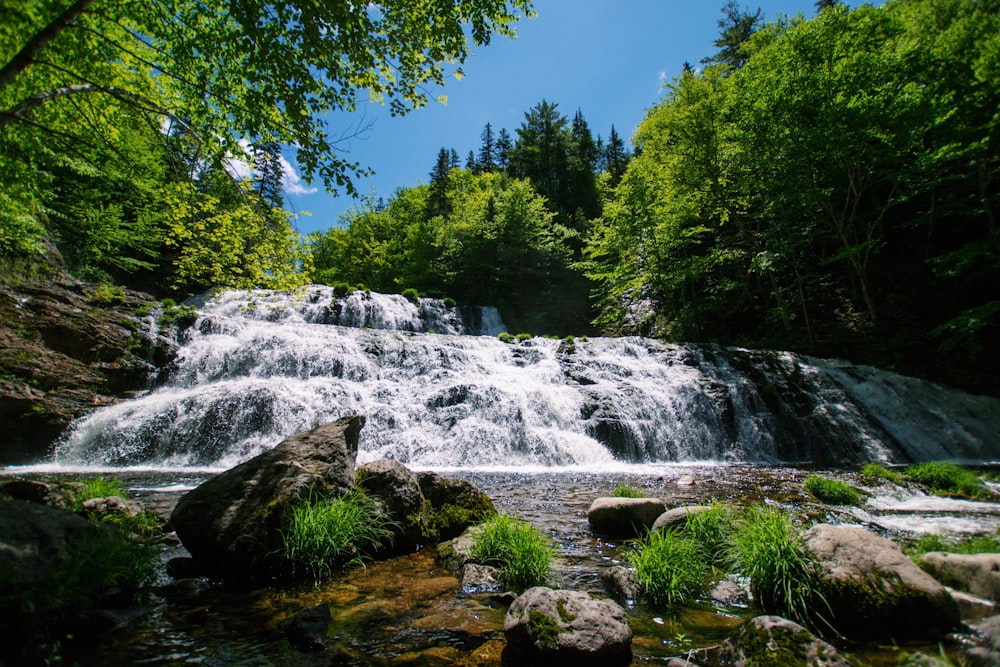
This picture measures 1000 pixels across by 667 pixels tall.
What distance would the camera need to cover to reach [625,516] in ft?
19.0

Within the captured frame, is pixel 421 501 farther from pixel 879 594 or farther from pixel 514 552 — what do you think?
pixel 879 594

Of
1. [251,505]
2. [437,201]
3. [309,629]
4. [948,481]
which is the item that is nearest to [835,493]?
[948,481]

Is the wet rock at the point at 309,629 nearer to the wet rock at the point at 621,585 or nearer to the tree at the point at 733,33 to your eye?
the wet rock at the point at 621,585

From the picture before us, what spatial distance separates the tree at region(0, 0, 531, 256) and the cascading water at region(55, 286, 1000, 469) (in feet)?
15.7

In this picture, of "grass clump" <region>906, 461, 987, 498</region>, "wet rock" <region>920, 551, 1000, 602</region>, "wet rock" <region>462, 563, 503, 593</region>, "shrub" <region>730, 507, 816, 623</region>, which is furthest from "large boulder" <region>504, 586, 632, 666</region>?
"grass clump" <region>906, 461, 987, 498</region>

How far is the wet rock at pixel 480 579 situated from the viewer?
4129mm

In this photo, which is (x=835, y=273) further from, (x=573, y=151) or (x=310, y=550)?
(x=573, y=151)

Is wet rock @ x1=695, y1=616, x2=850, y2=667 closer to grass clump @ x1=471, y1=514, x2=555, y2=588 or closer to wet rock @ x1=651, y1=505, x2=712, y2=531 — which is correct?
grass clump @ x1=471, y1=514, x2=555, y2=588

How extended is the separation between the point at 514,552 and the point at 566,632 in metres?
1.54

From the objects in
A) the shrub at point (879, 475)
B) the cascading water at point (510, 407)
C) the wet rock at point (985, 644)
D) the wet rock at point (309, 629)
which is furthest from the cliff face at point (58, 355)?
the shrub at point (879, 475)

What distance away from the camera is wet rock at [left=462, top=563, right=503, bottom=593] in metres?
4.13

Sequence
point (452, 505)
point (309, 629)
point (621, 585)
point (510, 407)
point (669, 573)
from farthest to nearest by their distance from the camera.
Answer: point (510, 407) → point (452, 505) → point (621, 585) → point (669, 573) → point (309, 629)

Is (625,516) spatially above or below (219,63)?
below

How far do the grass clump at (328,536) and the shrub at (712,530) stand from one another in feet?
11.4
